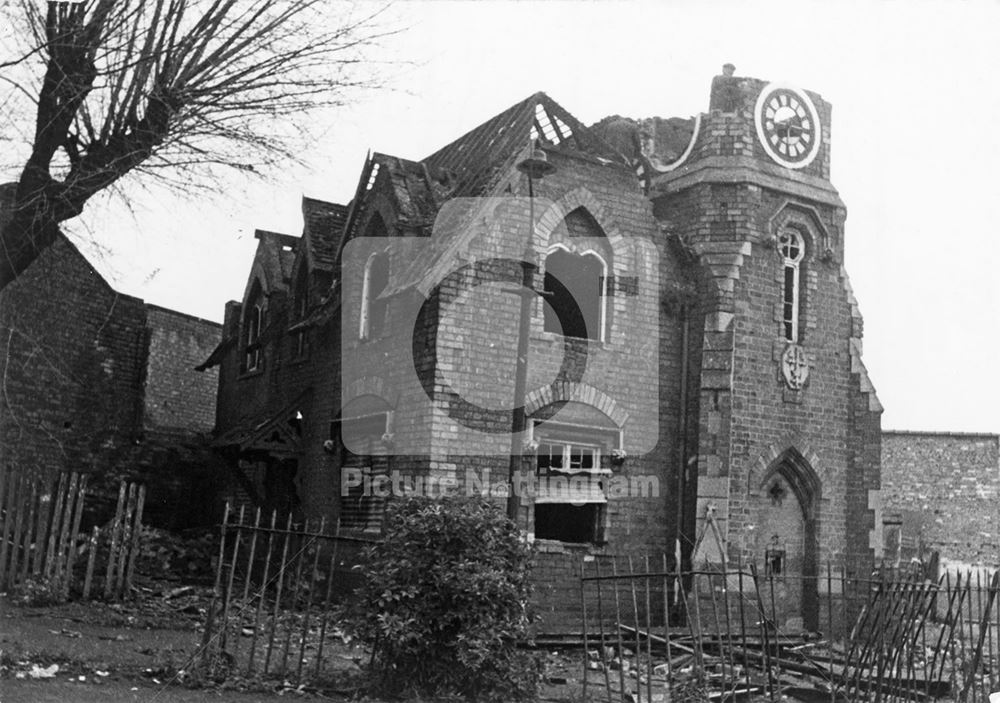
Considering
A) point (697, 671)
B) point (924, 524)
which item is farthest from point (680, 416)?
point (924, 524)

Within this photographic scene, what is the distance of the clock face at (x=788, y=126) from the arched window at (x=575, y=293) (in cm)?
362

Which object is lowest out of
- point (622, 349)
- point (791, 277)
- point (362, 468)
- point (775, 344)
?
point (362, 468)

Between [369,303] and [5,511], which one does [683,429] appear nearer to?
[369,303]

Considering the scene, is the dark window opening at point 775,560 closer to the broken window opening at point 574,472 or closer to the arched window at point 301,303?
the broken window opening at point 574,472

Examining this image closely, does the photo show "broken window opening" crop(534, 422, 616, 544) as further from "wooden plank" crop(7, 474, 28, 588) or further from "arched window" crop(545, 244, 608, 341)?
"wooden plank" crop(7, 474, 28, 588)

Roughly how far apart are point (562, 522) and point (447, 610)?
29.3 ft

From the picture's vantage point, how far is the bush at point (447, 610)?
970cm

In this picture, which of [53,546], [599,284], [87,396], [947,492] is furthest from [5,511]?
[947,492]

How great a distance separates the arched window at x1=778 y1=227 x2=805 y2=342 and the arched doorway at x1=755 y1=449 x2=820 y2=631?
2058 millimetres

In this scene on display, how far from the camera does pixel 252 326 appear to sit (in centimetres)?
2408

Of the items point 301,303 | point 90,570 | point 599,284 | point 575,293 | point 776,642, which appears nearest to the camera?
point 776,642

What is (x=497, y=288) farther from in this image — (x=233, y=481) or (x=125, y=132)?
(x=233, y=481)

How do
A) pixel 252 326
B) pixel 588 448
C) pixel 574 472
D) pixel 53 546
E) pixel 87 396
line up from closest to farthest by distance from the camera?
pixel 53 546 → pixel 574 472 → pixel 588 448 → pixel 87 396 → pixel 252 326

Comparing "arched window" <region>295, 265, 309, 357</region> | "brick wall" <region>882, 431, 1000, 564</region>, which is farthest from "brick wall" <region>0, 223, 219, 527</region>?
"brick wall" <region>882, 431, 1000, 564</region>
